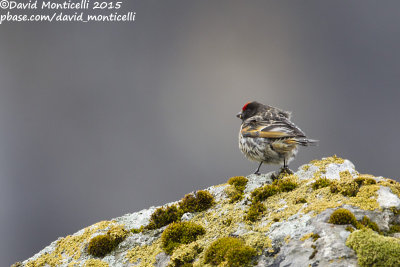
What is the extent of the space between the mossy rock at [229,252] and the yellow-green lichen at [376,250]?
1614mm

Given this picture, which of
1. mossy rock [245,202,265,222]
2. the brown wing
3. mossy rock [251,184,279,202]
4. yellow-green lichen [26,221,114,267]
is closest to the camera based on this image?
mossy rock [245,202,265,222]

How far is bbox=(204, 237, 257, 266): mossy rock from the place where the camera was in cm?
645

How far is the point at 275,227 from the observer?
6969 millimetres

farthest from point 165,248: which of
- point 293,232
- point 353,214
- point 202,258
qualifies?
point 353,214

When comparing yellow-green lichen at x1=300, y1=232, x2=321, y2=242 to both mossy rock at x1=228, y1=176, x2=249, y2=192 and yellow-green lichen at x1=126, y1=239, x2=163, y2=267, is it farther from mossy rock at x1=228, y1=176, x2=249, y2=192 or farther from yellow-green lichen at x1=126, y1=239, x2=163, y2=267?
mossy rock at x1=228, y1=176, x2=249, y2=192

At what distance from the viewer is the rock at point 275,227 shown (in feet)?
20.4

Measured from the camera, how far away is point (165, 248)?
771cm

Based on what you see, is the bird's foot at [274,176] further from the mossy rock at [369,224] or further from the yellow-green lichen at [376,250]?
the yellow-green lichen at [376,250]

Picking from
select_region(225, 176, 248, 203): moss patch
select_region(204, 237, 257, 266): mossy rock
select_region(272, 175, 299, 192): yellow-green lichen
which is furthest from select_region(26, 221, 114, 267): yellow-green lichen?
select_region(272, 175, 299, 192): yellow-green lichen

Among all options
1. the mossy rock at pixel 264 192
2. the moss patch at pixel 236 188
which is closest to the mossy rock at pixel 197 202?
the moss patch at pixel 236 188

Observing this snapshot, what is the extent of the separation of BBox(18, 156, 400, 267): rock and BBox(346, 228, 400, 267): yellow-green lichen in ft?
0.42

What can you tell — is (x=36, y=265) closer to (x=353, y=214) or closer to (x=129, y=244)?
(x=129, y=244)

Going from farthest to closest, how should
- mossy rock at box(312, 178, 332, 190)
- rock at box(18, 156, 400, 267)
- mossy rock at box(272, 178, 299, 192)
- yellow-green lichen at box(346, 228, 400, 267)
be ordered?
mossy rock at box(272, 178, 299, 192)
mossy rock at box(312, 178, 332, 190)
rock at box(18, 156, 400, 267)
yellow-green lichen at box(346, 228, 400, 267)

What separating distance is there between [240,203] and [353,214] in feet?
8.12
